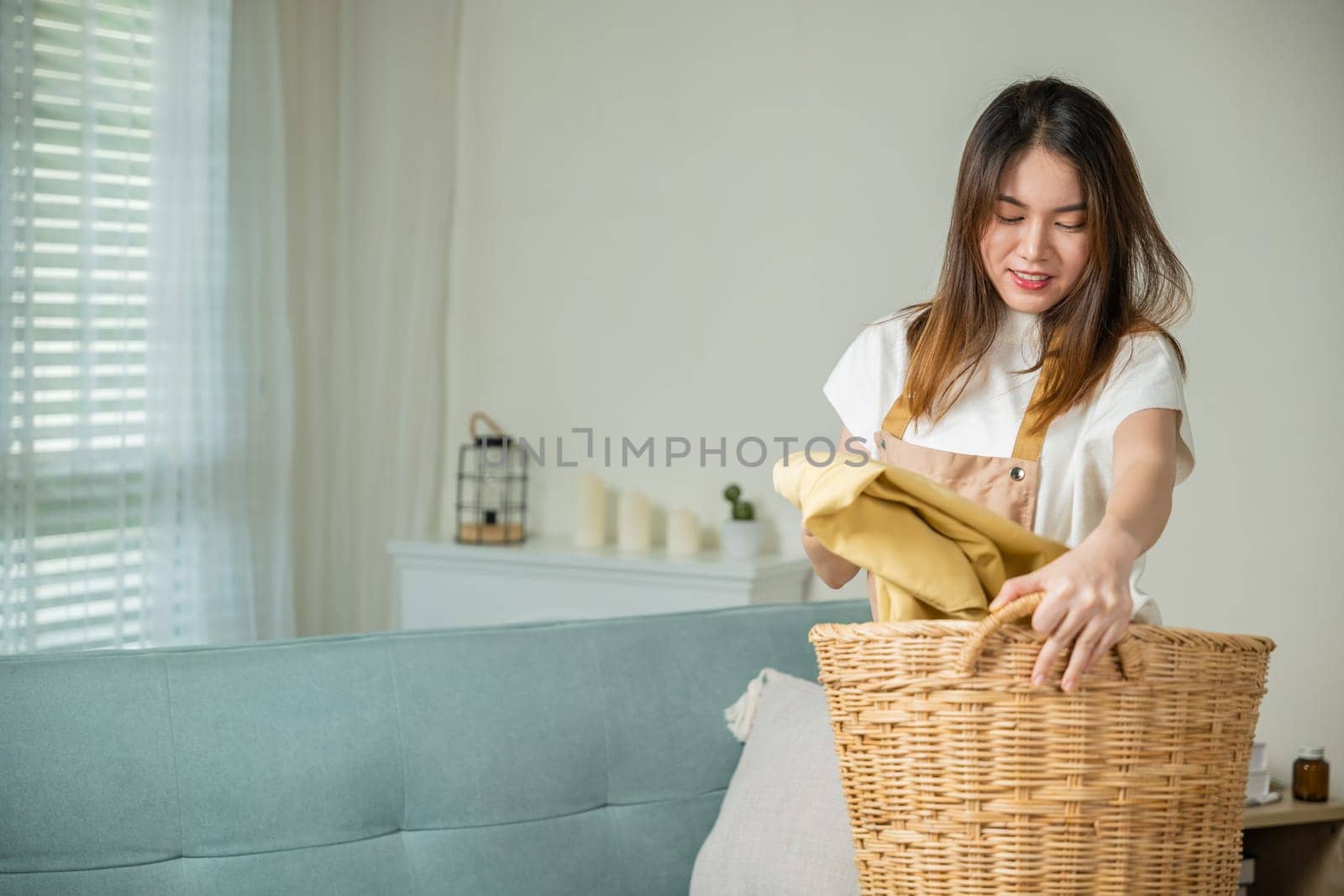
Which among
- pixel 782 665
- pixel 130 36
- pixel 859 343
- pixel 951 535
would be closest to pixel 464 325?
pixel 130 36

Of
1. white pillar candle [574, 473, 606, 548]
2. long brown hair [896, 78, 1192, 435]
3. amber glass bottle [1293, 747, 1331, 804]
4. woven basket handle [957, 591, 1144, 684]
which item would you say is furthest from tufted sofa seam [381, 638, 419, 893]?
amber glass bottle [1293, 747, 1331, 804]

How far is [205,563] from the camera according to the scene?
10.4 feet

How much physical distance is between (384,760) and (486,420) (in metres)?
1.93

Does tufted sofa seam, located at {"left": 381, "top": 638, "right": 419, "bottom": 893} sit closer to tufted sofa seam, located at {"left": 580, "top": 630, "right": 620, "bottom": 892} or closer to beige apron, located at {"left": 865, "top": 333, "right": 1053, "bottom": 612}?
tufted sofa seam, located at {"left": 580, "top": 630, "right": 620, "bottom": 892}

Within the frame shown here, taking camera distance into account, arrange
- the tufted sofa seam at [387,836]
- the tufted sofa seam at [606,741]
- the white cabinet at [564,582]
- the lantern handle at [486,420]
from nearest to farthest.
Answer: the tufted sofa seam at [387,836] → the tufted sofa seam at [606,741] → the white cabinet at [564,582] → the lantern handle at [486,420]

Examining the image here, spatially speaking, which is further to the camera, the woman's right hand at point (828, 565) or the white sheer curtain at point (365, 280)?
the white sheer curtain at point (365, 280)

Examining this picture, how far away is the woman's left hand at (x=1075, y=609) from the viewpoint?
87cm

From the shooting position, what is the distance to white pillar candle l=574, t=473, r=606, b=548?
137 inches

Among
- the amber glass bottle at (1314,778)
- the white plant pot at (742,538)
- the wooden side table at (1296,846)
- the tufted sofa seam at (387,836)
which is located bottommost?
the wooden side table at (1296,846)

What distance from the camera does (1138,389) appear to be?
1.17 m

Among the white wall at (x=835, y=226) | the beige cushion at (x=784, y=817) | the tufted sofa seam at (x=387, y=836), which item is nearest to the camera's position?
the tufted sofa seam at (x=387, y=836)

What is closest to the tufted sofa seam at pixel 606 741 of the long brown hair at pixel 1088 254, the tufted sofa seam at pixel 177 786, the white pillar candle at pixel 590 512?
the tufted sofa seam at pixel 177 786

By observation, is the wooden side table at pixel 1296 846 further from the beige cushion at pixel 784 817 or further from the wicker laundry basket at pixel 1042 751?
the wicker laundry basket at pixel 1042 751

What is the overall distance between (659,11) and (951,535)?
2860 millimetres
